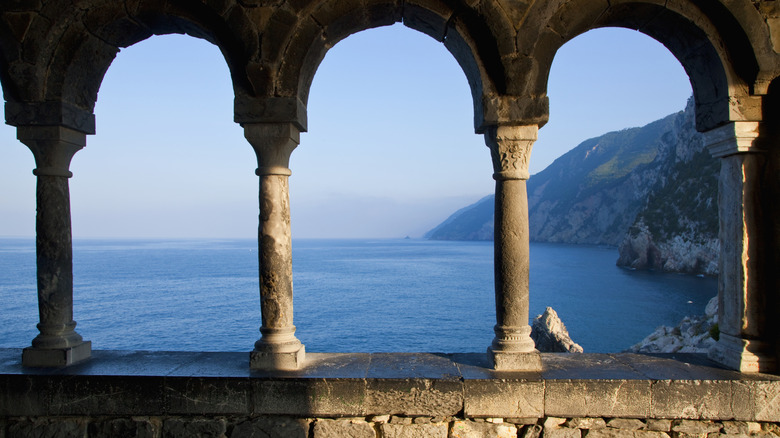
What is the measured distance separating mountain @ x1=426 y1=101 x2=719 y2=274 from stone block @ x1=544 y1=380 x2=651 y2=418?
5922cm

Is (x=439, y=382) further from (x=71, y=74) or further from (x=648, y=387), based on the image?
(x=71, y=74)

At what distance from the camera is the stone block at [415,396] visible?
4020mm

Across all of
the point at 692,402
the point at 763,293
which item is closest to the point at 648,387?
the point at 692,402

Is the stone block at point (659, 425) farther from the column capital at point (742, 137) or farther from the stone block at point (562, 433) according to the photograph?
the column capital at point (742, 137)

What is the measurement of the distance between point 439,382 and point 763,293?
2.80m

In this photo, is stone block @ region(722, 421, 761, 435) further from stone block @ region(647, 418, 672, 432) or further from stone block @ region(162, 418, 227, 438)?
stone block @ region(162, 418, 227, 438)

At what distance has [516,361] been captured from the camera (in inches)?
169

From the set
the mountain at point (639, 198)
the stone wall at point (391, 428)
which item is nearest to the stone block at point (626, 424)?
the stone wall at point (391, 428)

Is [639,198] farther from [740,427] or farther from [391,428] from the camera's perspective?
[391,428]

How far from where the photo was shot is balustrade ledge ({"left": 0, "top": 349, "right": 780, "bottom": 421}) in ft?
13.1

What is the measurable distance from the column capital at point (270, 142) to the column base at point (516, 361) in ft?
7.68

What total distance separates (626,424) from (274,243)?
3.09 metres

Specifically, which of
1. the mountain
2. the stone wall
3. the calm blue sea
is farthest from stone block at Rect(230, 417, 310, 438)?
the mountain

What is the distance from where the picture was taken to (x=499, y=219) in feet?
14.5
